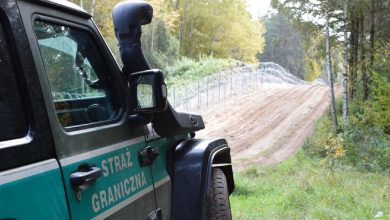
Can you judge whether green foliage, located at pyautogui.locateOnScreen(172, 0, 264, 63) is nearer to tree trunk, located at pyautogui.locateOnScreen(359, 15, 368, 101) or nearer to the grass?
tree trunk, located at pyautogui.locateOnScreen(359, 15, 368, 101)

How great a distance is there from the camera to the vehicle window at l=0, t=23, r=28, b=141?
188 cm

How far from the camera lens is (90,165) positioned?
7.61ft

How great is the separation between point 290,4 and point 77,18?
63.0 feet

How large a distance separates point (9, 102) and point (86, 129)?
0.56m

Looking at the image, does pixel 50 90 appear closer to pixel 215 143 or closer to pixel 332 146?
pixel 215 143

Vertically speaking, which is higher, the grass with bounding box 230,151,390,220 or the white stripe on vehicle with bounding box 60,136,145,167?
the white stripe on vehicle with bounding box 60,136,145,167

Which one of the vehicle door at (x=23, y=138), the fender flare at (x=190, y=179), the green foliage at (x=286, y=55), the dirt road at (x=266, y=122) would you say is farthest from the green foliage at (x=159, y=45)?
the green foliage at (x=286, y=55)

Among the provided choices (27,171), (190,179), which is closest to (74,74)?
(27,171)

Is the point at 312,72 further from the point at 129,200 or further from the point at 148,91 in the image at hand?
the point at 129,200

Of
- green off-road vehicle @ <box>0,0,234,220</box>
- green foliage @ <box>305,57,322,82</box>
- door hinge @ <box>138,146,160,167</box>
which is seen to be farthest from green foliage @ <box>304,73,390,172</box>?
green foliage @ <box>305,57,322,82</box>

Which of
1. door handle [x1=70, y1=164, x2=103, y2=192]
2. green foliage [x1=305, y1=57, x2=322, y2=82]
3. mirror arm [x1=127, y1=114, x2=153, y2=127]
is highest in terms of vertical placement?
mirror arm [x1=127, y1=114, x2=153, y2=127]

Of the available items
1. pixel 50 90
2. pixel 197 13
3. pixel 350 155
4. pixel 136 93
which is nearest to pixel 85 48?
pixel 136 93

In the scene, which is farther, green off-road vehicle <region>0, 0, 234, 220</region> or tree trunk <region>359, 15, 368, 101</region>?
tree trunk <region>359, 15, 368, 101</region>

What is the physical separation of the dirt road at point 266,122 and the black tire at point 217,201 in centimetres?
1144
